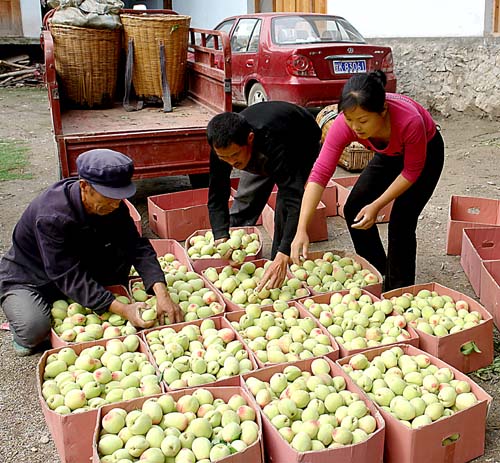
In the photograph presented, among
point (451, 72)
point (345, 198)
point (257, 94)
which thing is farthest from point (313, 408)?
point (451, 72)

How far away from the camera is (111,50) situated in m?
6.28

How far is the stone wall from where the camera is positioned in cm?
933

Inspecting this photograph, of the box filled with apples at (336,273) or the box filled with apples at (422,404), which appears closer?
the box filled with apples at (422,404)

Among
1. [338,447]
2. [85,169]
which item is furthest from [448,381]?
[85,169]

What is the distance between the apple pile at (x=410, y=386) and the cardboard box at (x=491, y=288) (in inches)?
35.6

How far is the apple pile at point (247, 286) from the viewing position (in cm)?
356

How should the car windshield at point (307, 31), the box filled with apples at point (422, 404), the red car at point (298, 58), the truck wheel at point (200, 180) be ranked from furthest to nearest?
1. the car windshield at point (307, 31)
2. the red car at point (298, 58)
3. the truck wheel at point (200, 180)
4. the box filled with apples at point (422, 404)

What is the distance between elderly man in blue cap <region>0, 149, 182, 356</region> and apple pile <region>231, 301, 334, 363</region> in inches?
15.9

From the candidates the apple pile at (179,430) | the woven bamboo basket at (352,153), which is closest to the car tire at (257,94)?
the woven bamboo basket at (352,153)

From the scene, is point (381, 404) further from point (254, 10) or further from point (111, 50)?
point (254, 10)

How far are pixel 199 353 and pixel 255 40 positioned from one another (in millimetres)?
6621

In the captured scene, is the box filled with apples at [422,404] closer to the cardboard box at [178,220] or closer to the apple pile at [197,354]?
the apple pile at [197,354]

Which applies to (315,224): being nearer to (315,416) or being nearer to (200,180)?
(200,180)

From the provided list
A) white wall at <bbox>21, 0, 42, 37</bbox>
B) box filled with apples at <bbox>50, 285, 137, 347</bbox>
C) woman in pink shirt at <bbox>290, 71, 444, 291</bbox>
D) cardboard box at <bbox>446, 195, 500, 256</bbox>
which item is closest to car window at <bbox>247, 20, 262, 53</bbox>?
cardboard box at <bbox>446, 195, 500, 256</bbox>
